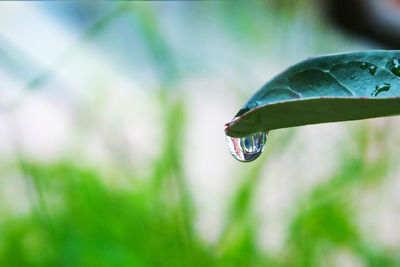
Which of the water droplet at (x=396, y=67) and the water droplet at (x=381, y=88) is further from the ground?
the water droplet at (x=396, y=67)

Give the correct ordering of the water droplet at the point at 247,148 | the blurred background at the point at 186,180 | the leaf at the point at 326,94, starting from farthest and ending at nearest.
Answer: the blurred background at the point at 186,180, the water droplet at the point at 247,148, the leaf at the point at 326,94

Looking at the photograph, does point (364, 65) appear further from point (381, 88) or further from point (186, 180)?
point (186, 180)

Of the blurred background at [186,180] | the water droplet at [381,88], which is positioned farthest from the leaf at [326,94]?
the blurred background at [186,180]

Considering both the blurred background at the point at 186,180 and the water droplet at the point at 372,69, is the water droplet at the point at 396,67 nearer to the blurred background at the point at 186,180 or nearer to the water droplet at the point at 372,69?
the water droplet at the point at 372,69

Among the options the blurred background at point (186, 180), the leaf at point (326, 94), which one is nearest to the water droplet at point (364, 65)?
the leaf at point (326, 94)

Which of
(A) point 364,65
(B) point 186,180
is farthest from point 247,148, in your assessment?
(B) point 186,180

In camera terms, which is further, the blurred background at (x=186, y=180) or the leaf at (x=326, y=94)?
the blurred background at (x=186, y=180)

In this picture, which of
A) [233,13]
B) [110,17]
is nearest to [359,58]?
[110,17]

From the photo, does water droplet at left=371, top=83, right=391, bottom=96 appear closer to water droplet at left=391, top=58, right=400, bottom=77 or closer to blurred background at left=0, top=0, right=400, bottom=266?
water droplet at left=391, top=58, right=400, bottom=77

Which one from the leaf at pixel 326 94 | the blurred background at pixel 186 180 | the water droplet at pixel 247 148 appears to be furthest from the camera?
the blurred background at pixel 186 180
